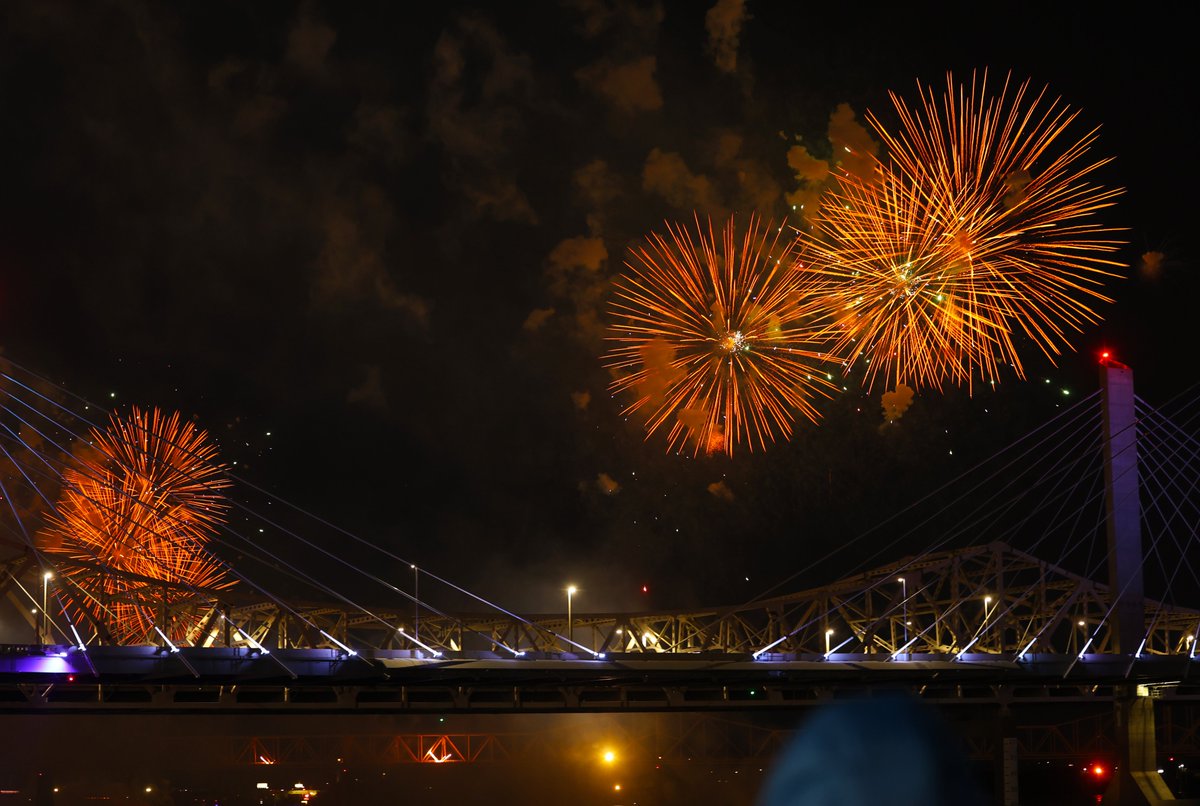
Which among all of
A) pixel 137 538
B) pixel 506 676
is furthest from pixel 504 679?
pixel 137 538

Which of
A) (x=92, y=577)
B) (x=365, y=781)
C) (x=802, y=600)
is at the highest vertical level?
(x=802, y=600)

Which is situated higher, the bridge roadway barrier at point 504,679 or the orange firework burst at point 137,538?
the orange firework burst at point 137,538

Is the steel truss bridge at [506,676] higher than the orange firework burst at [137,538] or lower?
lower

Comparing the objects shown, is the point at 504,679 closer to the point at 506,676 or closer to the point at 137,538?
the point at 506,676

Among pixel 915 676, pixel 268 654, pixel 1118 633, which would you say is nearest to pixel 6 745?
pixel 268 654

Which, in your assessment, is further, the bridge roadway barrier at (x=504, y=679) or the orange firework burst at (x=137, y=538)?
the orange firework burst at (x=137, y=538)

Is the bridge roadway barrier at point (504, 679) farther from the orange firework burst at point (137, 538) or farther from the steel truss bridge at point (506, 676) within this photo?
the orange firework burst at point (137, 538)

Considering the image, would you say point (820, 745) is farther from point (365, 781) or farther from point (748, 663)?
point (365, 781)

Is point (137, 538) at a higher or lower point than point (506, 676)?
higher

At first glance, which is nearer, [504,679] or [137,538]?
[504,679]

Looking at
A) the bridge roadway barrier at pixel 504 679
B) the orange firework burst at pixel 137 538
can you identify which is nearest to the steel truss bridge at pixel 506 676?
the bridge roadway barrier at pixel 504 679

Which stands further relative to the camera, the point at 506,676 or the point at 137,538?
the point at 137,538
